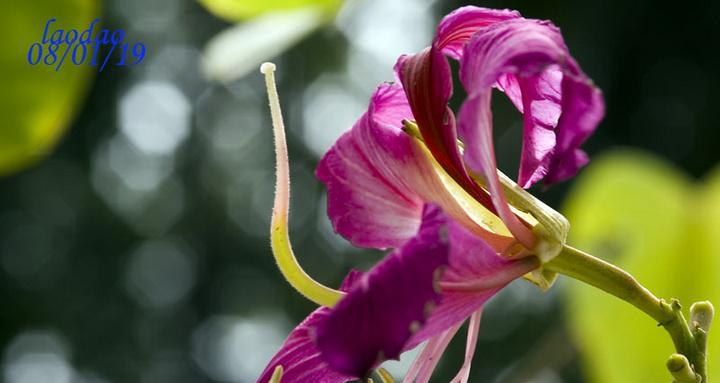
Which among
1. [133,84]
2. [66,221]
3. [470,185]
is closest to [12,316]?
[66,221]

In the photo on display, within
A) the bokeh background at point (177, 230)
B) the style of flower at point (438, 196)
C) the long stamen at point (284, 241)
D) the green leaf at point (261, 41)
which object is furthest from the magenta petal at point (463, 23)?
the bokeh background at point (177, 230)

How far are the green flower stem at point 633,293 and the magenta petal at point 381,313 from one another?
106 mm

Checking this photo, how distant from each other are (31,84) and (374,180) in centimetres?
40

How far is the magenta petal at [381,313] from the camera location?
21.8 inches

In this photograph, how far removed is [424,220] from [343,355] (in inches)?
3.1

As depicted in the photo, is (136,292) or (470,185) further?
(136,292)

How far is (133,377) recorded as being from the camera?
9.25m

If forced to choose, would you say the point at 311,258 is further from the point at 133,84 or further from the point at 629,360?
the point at 629,360

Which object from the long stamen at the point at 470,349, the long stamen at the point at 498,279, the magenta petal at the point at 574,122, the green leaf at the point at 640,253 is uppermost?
the magenta petal at the point at 574,122

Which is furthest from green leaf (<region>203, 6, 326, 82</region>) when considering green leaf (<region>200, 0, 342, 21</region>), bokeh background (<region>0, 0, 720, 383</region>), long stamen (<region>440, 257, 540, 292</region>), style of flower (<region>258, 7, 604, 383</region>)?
bokeh background (<region>0, 0, 720, 383</region>)

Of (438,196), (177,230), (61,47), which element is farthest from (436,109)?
(177,230)

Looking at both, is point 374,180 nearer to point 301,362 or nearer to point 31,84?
point 301,362

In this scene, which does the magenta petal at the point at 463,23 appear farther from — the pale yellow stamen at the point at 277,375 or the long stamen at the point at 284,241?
the pale yellow stamen at the point at 277,375

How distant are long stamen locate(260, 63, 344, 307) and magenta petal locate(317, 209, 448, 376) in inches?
2.6
